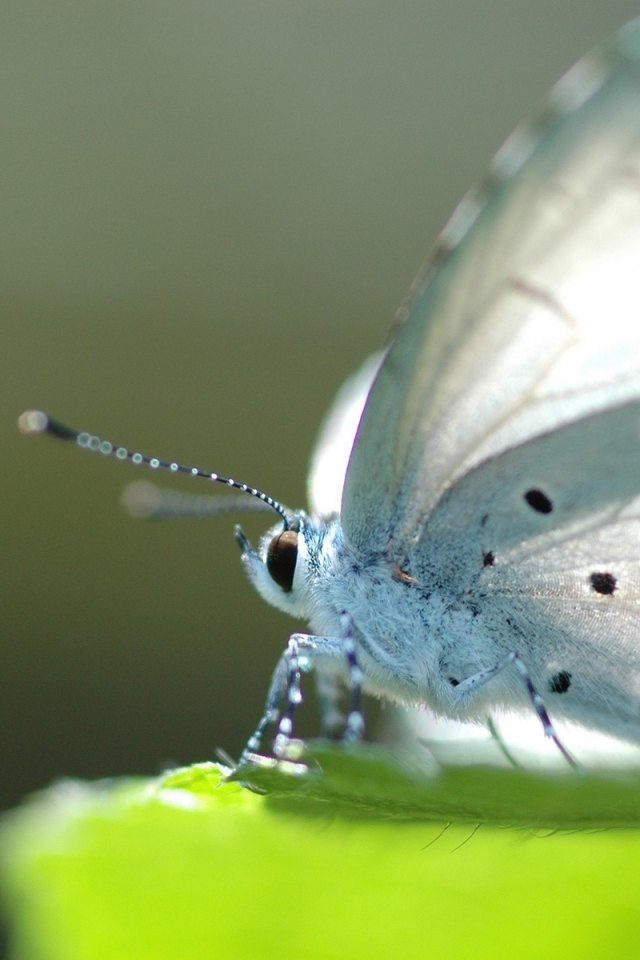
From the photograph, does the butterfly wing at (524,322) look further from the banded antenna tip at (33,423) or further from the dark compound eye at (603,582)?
the banded antenna tip at (33,423)

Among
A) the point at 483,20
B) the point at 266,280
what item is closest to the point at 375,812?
the point at 266,280

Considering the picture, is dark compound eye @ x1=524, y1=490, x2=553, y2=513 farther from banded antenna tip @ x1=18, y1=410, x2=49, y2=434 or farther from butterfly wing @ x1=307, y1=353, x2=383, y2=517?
banded antenna tip @ x1=18, y1=410, x2=49, y2=434

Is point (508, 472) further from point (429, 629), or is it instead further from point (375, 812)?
point (375, 812)

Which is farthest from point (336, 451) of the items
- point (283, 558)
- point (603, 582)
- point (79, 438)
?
point (603, 582)

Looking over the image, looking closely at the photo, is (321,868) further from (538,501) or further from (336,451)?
(336,451)

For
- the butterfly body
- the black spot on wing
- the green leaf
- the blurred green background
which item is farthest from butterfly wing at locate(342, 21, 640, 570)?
the blurred green background

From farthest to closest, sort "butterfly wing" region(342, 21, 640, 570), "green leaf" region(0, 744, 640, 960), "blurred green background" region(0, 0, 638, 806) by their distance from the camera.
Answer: "blurred green background" region(0, 0, 638, 806)
"butterfly wing" region(342, 21, 640, 570)
"green leaf" region(0, 744, 640, 960)
